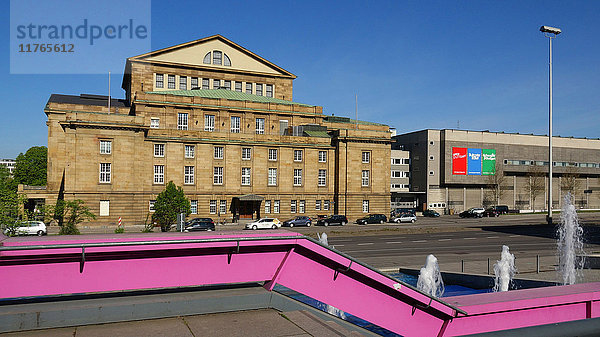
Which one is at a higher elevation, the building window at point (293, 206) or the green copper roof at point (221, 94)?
the green copper roof at point (221, 94)

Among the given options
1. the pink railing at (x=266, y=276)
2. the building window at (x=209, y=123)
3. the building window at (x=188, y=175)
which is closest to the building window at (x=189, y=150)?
the building window at (x=188, y=175)

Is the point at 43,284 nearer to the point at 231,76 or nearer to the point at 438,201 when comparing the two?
the point at 231,76

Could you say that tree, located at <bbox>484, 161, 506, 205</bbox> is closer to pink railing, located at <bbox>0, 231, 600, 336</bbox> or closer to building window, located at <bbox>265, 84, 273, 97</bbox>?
building window, located at <bbox>265, 84, 273, 97</bbox>

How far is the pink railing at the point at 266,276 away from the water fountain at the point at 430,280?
280 inches

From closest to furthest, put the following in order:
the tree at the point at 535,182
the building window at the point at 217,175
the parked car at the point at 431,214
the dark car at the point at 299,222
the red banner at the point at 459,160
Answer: the dark car at the point at 299,222, the building window at the point at 217,175, the parked car at the point at 431,214, the red banner at the point at 459,160, the tree at the point at 535,182

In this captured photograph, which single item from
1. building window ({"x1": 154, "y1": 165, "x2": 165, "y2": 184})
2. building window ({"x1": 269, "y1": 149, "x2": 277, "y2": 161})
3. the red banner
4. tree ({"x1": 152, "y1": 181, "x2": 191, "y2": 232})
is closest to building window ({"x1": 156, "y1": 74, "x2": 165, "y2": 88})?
building window ({"x1": 154, "y1": 165, "x2": 165, "y2": 184})

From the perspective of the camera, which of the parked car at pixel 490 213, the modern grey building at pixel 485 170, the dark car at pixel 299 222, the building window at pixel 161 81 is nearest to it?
the dark car at pixel 299 222

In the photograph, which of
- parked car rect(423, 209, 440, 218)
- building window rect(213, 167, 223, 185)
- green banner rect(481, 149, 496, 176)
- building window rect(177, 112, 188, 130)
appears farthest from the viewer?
green banner rect(481, 149, 496, 176)

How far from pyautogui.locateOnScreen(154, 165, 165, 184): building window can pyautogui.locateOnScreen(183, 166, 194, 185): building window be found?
2758 millimetres

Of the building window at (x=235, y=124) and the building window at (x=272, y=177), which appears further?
the building window at (x=235, y=124)

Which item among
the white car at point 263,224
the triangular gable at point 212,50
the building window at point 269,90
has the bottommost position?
the white car at point 263,224

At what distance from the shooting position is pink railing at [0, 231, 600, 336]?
7480 mm

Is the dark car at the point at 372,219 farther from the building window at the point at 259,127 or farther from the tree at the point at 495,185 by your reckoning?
the tree at the point at 495,185

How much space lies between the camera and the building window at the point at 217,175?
195 ft
